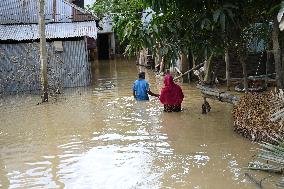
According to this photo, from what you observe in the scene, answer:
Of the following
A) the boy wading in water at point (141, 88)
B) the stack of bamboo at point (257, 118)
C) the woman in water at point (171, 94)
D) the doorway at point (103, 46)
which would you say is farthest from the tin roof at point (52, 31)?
the doorway at point (103, 46)

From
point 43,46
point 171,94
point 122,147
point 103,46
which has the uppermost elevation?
point 103,46

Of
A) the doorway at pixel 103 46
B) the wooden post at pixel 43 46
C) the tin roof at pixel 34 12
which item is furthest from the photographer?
the doorway at pixel 103 46

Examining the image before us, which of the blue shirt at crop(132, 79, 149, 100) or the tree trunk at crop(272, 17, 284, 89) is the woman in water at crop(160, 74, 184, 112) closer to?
the blue shirt at crop(132, 79, 149, 100)

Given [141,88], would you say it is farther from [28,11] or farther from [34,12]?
[28,11]

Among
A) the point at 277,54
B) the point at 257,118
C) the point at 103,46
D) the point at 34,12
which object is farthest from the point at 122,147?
the point at 103,46

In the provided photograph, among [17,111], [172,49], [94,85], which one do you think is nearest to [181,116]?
[172,49]

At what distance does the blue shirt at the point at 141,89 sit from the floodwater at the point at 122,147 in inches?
11.2

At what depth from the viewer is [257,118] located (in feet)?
24.8

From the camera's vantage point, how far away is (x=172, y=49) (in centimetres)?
772

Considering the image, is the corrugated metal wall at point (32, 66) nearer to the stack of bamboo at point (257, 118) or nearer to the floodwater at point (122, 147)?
the floodwater at point (122, 147)

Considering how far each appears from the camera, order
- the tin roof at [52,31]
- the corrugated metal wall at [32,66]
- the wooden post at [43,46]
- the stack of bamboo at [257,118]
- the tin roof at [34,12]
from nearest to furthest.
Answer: the stack of bamboo at [257,118], the wooden post at [43,46], the corrugated metal wall at [32,66], the tin roof at [52,31], the tin roof at [34,12]

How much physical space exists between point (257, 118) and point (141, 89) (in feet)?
15.5

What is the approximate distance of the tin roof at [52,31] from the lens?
16562 mm

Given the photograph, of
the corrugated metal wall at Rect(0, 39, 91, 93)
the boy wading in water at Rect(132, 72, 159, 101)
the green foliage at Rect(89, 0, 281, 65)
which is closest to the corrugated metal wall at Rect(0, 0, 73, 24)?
the corrugated metal wall at Rect(0, 39, 91, 93)
